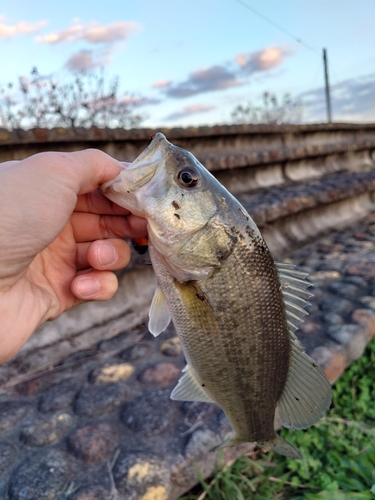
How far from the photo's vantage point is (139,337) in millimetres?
3391

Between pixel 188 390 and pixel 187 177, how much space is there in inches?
35.6

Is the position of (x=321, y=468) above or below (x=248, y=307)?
below

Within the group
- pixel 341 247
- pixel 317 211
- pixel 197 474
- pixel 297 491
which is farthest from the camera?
pixel 317 211

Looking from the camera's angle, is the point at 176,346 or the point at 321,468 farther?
the point at 176,346

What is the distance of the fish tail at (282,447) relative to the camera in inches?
68.1

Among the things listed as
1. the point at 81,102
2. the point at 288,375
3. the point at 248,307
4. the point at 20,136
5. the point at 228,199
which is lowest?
the point at 288,375

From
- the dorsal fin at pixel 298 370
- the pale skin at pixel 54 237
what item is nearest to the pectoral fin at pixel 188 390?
the dorsal fin at pixel 298 370

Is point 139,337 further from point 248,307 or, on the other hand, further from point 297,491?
point 248,307

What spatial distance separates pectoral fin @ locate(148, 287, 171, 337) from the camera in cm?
167

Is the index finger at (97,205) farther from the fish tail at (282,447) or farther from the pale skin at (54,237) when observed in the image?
the fish tail at (282,447)

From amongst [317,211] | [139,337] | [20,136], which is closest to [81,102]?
[317,211]

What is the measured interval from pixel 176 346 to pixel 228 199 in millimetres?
1863

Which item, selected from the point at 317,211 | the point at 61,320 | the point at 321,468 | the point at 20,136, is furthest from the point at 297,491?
the point at 317,211

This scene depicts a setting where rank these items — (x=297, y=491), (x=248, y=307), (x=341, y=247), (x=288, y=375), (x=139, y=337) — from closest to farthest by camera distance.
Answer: (x=248, y=307) < (x=288, y=375) < (x=297, y=491) < (x=139, y=337) < (x=341, y=247)
